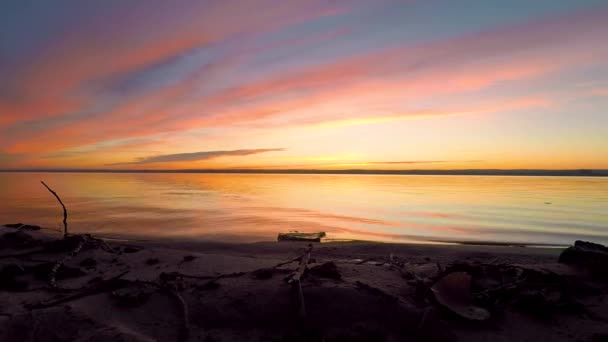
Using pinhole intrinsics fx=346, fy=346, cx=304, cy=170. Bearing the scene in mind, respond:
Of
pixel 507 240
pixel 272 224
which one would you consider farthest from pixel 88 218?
pixel 507 240

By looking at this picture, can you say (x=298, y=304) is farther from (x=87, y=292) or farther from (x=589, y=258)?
(x=589, y=258)

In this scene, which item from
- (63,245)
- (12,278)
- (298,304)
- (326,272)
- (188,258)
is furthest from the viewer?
(63,245)

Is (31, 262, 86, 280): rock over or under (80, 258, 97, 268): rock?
over

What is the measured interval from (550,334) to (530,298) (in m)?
0.68

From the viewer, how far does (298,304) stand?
484 centimetres

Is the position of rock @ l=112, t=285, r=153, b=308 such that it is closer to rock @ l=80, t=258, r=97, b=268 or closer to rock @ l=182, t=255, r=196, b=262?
rock @ l=182, t=255, r=196, b=262

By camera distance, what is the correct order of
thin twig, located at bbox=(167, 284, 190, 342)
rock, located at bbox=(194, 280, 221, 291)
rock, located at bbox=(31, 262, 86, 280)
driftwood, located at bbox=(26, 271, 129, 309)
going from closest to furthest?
thin twig, located at bbox=(167, 284, 190, 342) → driftwood, located at bbox=(26, 271, 129, 309) → rock, located at bbox=(194, 280, 221, 291) → rock, located at bbox=(31, 262, 86, 280)

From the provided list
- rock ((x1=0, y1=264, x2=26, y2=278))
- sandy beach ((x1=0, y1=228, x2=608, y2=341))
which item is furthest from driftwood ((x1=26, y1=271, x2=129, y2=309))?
rock ((x1=0, y1=264, x2=26, y2=278))

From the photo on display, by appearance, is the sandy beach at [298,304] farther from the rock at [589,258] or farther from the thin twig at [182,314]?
the rock at [589,258]

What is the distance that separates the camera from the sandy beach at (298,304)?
4309 mm

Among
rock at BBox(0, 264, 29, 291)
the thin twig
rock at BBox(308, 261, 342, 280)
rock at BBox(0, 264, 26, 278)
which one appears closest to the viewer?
the thin twig

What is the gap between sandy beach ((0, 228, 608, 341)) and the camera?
14.1 feet

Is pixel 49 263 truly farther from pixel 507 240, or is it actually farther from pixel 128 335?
pixel 507 240

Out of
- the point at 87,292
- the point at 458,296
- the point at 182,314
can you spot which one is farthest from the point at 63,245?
the point at 458,296
